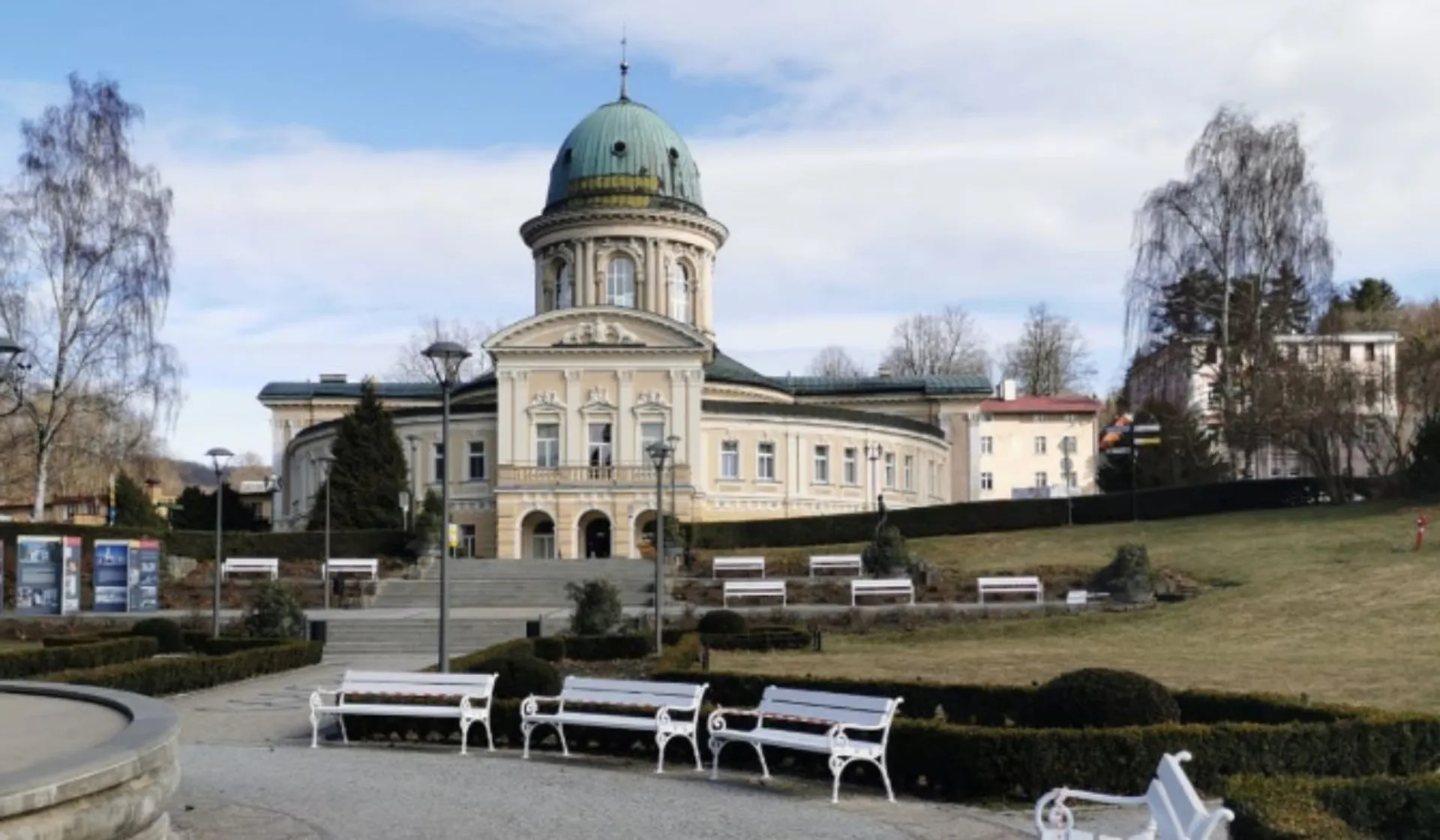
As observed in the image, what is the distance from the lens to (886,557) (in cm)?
4453

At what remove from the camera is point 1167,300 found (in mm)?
58688

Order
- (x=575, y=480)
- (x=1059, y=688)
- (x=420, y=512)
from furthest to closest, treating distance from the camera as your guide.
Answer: (x=575, y=480) < (x=420, y=512) < (x=1059, y=688)

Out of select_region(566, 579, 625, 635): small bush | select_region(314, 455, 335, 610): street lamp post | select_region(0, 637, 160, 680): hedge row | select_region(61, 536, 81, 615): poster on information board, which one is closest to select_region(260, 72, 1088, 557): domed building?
select_region(314, 455, 335, 610): street lamp post

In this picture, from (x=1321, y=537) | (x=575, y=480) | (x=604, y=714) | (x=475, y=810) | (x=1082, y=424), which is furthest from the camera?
(x=1082, y=424)

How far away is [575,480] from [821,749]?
4879 cm

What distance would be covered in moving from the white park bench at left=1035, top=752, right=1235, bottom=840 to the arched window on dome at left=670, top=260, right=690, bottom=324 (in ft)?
217

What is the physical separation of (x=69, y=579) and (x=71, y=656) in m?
16.2

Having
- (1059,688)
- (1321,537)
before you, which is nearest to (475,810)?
(1059,688)

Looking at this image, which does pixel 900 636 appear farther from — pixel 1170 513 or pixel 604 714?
pixel 1170 513

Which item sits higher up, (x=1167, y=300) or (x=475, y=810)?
(x=1167, y=300)

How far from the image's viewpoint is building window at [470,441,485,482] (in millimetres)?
65562

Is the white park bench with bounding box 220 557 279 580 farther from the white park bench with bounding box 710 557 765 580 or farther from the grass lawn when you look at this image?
the grass lawn

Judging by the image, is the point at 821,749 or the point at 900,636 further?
the point at 900,636

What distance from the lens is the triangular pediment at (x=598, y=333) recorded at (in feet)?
208
